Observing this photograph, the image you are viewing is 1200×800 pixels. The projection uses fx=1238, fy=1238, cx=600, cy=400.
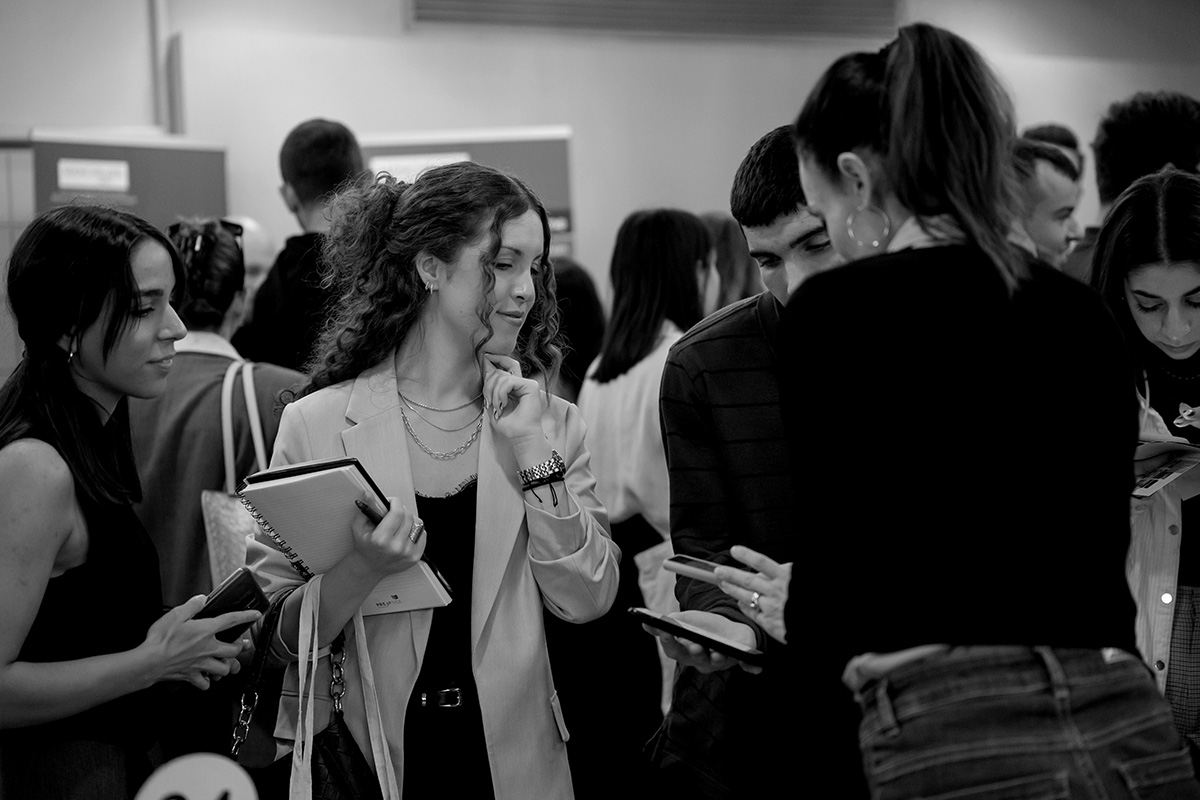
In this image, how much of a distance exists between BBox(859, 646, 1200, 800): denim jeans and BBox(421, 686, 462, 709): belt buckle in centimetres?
88

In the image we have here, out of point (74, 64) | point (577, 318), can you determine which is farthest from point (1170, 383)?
point (74, 64)

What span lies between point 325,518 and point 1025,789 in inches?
42.6

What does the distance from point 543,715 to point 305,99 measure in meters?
4.84

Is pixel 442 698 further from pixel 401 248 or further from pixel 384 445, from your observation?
pixel 401 248

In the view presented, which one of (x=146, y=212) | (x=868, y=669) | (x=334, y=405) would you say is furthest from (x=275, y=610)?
(x=146, y=212)

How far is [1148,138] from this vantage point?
359 centimetres

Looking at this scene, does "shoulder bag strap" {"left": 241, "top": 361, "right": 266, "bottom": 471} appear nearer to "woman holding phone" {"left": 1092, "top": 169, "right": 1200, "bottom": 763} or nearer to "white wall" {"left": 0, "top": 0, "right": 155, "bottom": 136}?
"woman holding phone" {"left": 1092, "top": 169, "right": 1200, "bottom": 763}

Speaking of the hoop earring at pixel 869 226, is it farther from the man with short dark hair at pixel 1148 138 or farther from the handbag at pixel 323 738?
the man with short dark hair at pixel 1148 138

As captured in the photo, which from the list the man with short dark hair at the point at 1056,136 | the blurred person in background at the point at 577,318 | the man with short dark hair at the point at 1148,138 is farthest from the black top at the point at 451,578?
the man with short dark hair at the point at 1056,136

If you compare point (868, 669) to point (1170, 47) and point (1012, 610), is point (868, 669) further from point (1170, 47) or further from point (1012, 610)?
point (1170, 47)

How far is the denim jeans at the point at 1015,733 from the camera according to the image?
1.29 meters

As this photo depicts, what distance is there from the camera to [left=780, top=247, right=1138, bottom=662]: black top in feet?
4.31

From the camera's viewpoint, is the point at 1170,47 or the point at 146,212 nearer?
the point at 146,212

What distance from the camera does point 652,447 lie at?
360 centimetres
